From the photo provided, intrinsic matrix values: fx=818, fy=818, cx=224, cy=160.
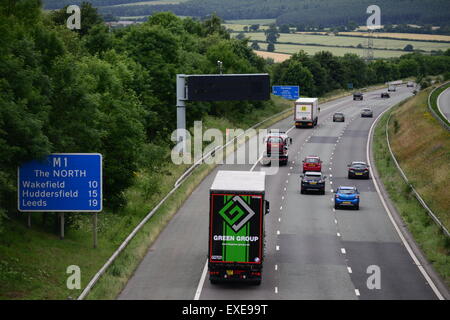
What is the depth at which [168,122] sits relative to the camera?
90.9 metres

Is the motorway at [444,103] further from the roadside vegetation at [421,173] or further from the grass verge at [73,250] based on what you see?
the grass verge at [73,250]

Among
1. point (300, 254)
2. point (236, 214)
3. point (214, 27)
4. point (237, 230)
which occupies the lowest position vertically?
point (300, 254)

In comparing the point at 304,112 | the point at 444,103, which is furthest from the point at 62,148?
the point at 444,103

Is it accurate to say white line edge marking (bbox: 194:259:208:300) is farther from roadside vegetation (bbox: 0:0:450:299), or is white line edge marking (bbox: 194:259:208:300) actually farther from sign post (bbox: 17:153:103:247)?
sign post (bbox: 17:153:103:247)

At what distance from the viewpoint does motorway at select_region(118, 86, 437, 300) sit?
34000 millimetres

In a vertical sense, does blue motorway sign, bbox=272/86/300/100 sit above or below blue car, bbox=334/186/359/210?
above

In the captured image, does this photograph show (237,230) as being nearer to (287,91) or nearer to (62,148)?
(62,148)

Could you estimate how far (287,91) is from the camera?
141 metres

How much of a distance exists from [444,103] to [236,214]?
307 ft

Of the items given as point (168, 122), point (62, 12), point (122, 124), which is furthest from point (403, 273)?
point (62, 12)

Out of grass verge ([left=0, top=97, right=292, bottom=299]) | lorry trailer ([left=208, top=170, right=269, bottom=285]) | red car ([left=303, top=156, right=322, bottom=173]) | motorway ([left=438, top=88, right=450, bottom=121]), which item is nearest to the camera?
grass verge ([left=0, top=97, right=292, bottom=299])

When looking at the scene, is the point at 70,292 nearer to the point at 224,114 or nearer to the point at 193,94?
the point at 193,94

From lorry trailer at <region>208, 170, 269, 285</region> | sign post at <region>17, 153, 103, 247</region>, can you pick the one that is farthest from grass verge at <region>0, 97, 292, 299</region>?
lorry trailer at <region>208, 170, 269, 285</region>

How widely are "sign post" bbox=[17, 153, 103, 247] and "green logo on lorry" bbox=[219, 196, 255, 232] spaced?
689cm
